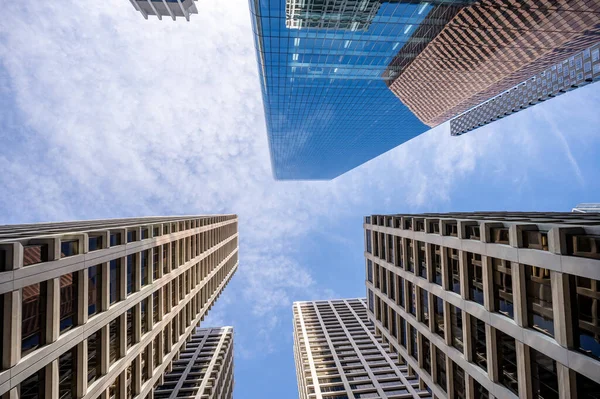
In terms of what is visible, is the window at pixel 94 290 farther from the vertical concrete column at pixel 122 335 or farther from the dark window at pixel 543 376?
the dark window at pixel 543 376

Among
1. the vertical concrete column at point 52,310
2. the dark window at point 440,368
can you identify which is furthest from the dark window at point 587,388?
the vertical concrete column at point 52,310

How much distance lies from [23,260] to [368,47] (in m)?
51.1

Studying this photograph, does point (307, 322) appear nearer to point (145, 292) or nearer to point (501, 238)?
point (145, 292)

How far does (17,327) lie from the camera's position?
1465 centimetres

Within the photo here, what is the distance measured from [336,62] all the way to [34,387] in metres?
54.0

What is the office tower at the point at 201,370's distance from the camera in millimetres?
57438

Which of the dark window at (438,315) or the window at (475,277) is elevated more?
the window at (475,277)

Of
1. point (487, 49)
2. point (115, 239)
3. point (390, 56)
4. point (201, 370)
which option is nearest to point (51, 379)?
point (115, 239)

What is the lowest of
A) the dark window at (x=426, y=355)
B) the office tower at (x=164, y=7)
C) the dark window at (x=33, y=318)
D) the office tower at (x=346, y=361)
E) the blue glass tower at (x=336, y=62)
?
the office tower at (x=346, y=361)

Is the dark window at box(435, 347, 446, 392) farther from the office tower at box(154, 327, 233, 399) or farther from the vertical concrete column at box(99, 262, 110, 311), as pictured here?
the office tower at box(154, 327, 233, 399)

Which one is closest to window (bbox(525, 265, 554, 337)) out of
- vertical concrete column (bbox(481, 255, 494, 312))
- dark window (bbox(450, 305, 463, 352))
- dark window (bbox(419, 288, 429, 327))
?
vertical concrete column (bbox(481, 255, 494, 312))

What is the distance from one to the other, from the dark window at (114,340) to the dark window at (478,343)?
85.5 feet

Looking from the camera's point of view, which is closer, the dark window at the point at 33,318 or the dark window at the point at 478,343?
the dark window at the point at 33,318

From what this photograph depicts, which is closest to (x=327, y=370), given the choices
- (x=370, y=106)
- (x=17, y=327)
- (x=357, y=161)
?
(x=370, y=106)
